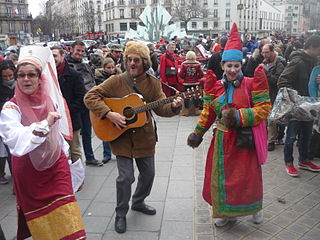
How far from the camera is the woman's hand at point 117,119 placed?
11.6 feet

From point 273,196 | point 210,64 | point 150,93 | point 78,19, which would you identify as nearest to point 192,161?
point 273,196

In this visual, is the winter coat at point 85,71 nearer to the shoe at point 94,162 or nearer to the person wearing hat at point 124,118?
the shoe at point 94,162

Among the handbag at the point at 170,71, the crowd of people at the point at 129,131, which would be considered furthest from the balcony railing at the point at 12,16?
the crowd of people at the point at 129,131

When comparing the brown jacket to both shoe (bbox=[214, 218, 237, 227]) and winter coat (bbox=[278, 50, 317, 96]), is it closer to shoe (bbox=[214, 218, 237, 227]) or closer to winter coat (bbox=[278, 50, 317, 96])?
shoe (bbox=[214, 218, 237, 227])

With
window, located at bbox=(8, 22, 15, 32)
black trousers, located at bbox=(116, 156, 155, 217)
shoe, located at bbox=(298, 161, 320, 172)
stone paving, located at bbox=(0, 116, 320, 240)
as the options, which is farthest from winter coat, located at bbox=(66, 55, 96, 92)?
window, located at bbox=(8, 22, 15, 32)

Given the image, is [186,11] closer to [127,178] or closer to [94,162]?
[94,162]

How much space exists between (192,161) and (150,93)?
2.46 m

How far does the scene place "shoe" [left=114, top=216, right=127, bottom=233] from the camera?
3723mm

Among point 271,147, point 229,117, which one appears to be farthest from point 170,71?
point 229,117

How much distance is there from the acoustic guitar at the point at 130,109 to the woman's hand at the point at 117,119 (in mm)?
67

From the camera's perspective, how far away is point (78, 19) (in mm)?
110000

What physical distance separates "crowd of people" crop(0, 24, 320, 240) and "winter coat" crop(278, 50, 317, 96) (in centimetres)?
1

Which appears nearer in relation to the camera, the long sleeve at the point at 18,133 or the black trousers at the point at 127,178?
the long sleeve at the point at 18,133

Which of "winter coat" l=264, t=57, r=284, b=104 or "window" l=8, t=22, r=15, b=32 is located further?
"window" l=8, t=22, r=15, b=32
